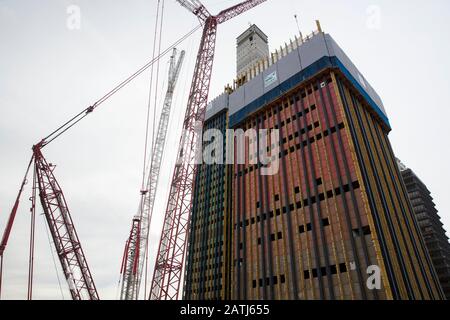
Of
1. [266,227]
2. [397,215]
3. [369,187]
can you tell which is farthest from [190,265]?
[369,187]

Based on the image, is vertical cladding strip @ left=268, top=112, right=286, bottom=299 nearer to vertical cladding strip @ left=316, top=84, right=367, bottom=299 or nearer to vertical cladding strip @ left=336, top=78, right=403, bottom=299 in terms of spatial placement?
vertical cladding strip @ left=316, top=84, right=367, bottom=299

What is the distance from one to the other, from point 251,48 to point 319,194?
108 metres

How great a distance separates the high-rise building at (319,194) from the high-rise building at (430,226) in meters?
62.0

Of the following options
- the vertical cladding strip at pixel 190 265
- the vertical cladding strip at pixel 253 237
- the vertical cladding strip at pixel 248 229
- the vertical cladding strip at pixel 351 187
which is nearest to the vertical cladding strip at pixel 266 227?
the vertical cladding strip at pixel 253 237

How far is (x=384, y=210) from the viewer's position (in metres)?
55.8

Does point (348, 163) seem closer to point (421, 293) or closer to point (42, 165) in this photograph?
point (421, 293)

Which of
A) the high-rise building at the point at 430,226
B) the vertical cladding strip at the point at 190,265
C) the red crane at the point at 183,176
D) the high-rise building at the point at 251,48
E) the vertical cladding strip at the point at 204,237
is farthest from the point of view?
the high-rise building at the point at 251,48

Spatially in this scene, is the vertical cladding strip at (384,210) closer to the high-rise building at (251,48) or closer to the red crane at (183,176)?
the red crane at (183,176)

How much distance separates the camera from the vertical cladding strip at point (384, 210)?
157ft

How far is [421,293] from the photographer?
165 ft

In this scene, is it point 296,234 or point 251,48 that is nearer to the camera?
point 296,234

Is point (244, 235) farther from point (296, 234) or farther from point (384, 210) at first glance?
point (384, 210)
